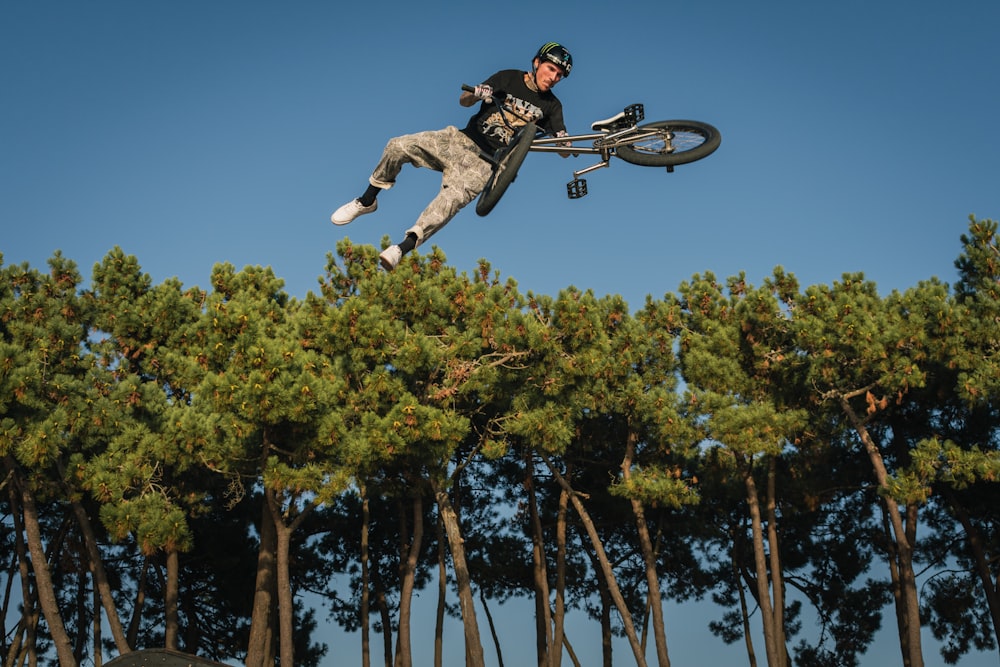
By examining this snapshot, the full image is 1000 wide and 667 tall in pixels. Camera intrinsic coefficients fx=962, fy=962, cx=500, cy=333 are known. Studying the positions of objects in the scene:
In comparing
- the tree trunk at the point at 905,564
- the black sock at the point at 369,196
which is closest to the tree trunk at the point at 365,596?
the tree trunk at the point at 905,564

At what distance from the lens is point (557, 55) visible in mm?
8523

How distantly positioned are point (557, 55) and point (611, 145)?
104 cm

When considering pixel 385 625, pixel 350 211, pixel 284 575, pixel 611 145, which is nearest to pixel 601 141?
pixel 611 145

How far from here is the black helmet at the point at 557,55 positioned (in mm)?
8516

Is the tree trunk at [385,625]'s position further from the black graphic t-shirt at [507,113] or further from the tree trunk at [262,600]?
the black graphic t-shirt at [507,113]

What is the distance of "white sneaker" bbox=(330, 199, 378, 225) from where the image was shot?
29.0ft

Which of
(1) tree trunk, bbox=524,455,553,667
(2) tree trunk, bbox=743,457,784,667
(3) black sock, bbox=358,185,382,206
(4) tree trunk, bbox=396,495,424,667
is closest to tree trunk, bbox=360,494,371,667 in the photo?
(4) tree trunk, bbox=396,495,424,667

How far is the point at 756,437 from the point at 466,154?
964 centimetres

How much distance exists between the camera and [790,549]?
878 inches

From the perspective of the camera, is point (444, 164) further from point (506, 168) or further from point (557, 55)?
point (557, 55)

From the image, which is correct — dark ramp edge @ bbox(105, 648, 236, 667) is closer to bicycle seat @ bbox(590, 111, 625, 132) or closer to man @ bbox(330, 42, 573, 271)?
man @ bbox(330, 42, 573, 271)

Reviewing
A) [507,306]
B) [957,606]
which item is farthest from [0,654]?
[957,606]

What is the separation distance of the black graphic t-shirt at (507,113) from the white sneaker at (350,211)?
3.78 ft

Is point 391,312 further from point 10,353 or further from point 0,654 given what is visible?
point 0,654
